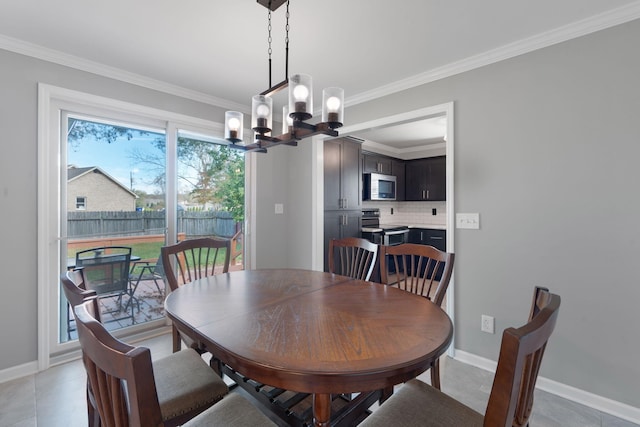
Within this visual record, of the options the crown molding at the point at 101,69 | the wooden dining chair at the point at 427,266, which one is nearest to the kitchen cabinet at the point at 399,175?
the crown molding at the point at 101,69

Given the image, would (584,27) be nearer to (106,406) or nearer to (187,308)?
(187,308)

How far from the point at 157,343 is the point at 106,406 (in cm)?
230

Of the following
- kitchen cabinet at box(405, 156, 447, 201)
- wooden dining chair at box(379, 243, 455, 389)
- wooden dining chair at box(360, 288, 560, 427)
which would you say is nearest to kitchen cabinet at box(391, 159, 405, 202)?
kitchen cabinet at box(405, 156, 447, 201)

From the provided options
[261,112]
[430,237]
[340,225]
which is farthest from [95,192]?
[430,237]

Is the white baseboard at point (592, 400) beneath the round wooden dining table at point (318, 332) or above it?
beneath

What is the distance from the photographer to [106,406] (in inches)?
30.6

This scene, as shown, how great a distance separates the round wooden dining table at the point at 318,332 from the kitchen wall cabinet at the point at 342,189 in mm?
2137

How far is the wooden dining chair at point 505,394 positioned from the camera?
0.71 m

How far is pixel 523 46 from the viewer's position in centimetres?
217

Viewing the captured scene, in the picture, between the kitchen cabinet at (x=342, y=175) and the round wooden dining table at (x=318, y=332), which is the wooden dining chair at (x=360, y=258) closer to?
the round wooden dining table at (x=318, y=332)

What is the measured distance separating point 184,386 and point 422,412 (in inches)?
38.6

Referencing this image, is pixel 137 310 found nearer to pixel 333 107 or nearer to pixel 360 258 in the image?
pixel 360 258

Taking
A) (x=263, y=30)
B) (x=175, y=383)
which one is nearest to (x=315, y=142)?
(x=263, y=30)

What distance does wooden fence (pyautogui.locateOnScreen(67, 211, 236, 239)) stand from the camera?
102 inches
